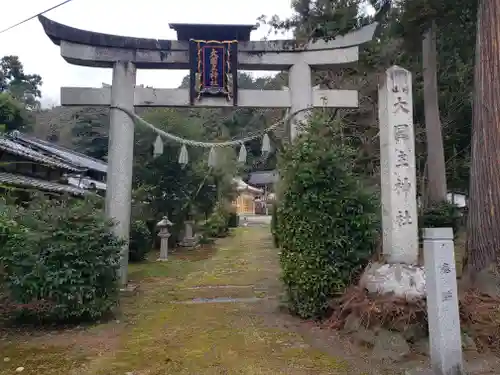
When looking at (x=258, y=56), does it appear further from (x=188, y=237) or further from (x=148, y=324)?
(x=188, y=237)

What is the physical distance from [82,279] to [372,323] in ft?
14.0

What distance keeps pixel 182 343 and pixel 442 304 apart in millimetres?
3292

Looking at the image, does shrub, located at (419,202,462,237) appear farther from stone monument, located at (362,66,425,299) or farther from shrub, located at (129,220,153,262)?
shrub, located at (129,220,153,262)

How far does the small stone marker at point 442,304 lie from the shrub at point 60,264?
15.4 ft

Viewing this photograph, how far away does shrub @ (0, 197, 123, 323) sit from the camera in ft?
19.6

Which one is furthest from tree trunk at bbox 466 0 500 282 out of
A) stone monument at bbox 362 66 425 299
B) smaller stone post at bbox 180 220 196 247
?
smaller stone post at bbox 180 220 196 247

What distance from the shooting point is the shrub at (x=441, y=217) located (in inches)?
583

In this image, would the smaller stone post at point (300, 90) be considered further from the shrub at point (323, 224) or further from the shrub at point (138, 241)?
the shrub at point (138, 241)

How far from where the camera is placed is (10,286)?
236 inches

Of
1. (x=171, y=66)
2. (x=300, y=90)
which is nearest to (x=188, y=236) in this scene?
(x=171, y=66)

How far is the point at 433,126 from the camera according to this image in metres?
16.2

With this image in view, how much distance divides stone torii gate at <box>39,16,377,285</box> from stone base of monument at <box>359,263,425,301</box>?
13.5 ft

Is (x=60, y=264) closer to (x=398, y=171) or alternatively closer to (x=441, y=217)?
(x=398, y=171)

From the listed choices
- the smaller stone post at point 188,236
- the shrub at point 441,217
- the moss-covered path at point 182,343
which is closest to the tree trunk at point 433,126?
the shrub at point 441,217
